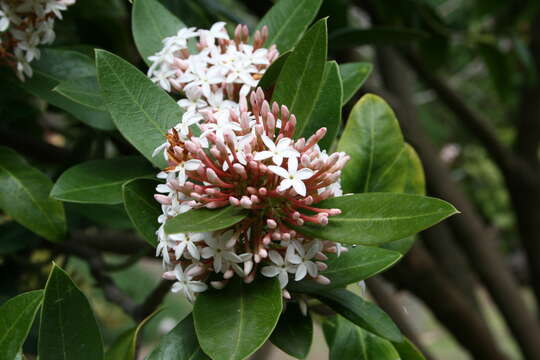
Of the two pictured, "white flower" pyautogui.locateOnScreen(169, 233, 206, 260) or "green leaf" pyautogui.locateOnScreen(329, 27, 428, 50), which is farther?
"green leaf" pyautogui.locateOnScreen(329, 27, 428, 50)

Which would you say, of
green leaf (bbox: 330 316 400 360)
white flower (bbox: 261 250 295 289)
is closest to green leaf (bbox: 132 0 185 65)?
white flower (bbox: 261 250 295 289)

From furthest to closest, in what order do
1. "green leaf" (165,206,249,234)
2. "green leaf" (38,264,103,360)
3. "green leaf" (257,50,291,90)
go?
"green leaf" (257,50,291,90)
"green leaf" (38,264,103,360)
"green leaf" (165,206,249,234)

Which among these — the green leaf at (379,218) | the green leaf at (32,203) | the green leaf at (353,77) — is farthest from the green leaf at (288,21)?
the green leaf at (32,203)

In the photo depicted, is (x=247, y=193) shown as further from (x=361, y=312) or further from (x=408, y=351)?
(x=408, y=351)

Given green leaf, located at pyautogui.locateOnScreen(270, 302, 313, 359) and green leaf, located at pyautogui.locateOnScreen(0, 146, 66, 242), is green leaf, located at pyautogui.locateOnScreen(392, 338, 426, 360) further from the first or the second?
green leaf, located at pyautogui.locateOnScreen(0, 146, 66, 242)

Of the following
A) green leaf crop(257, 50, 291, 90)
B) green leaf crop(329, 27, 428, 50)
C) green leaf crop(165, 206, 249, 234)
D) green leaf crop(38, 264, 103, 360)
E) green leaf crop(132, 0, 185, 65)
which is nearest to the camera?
green leaf crop(165, 206, 249, 234)

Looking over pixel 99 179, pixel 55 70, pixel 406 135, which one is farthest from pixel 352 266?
pixel 406 135

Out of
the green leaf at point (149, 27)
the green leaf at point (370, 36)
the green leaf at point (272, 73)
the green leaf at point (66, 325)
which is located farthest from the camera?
the green leaf at point (370, 36)

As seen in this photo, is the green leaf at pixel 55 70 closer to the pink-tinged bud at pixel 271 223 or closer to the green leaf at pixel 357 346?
the pink-tinged bud at pixel 271 223
